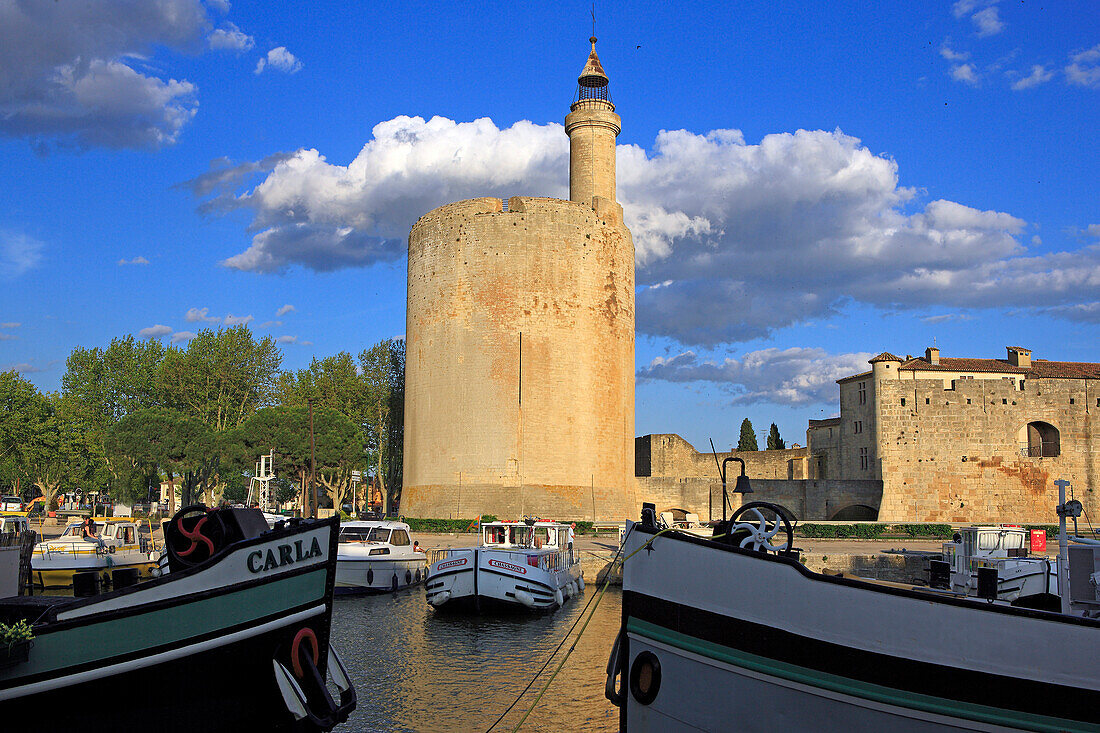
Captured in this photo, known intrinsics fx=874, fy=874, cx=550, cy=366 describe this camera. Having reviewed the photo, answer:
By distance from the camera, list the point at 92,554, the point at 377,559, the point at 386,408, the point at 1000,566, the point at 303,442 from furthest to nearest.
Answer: the point at 386,408 → the point at 303,442 → the point at 377,559 → the point at 92,554 → the point at 1000,566

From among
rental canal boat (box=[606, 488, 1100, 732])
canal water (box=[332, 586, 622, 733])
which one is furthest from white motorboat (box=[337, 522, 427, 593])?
rental canal boat (box=[606, 488, 1100, 732])

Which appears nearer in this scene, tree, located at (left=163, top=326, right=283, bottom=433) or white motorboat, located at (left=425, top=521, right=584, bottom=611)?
white motorboat, located at (left=425, top=521, right=584, bottom=611)

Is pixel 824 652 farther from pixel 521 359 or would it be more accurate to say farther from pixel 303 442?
pixel 303 442

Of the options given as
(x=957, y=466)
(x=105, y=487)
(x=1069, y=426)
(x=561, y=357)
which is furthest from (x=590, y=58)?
(x=105, y=487)

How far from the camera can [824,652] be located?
6.20m

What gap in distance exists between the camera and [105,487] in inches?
2020

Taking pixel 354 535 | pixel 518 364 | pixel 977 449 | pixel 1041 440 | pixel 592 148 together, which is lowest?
pixel 354 535

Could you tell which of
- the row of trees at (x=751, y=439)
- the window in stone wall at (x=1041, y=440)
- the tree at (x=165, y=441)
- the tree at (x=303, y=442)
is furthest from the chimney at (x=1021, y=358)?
the tree at (x=165, y=441)

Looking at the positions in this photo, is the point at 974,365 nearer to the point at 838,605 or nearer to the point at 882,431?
the point at 882,431

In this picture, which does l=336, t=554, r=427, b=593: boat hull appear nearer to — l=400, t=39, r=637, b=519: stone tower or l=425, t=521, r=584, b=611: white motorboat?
l=425, t=521, r=584, b=611: white motorboat

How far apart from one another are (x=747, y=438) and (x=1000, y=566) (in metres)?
44.4

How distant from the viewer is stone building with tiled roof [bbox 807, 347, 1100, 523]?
42.9m

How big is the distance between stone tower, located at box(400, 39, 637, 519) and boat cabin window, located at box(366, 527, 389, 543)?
12.2 metres

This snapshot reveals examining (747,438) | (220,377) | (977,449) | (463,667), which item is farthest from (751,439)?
(463,667)
